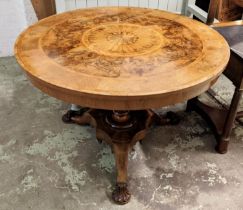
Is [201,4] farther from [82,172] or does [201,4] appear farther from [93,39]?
[82,172]

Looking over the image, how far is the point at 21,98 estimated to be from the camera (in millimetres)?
1939

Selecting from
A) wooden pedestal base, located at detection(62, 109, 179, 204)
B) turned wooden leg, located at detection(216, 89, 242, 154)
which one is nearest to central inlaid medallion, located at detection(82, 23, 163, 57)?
wooden pedestal base, located at detection(62, 109, 179, 204)

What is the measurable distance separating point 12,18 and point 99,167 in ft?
5.01

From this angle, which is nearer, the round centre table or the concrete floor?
the round centre table

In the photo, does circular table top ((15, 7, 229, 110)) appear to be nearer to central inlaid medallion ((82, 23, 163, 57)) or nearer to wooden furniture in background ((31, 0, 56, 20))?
central inlaid medallion ((82, 23, 163, 57))

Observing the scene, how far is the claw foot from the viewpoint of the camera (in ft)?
4.17

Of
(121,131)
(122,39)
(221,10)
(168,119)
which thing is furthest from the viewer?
(221,10)

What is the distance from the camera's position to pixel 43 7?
1.54 metres

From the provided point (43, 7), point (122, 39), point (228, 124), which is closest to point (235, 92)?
point (228, 124)

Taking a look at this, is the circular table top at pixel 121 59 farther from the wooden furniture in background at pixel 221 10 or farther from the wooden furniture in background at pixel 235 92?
the wooden furniture in background at pixel 221 10

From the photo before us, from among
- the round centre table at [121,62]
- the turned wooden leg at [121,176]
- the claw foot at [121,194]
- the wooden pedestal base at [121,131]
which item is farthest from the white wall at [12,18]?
the claw foot at [121,194]

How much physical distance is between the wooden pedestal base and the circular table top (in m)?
0.41

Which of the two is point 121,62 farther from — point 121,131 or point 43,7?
point 43,7

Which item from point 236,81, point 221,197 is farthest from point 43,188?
point 236,81
